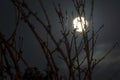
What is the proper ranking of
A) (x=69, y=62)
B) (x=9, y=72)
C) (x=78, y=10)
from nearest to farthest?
(x=9, y=72) → (x=69, y=62) → (x=78, y=10)

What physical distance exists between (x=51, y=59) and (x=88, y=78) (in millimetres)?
374

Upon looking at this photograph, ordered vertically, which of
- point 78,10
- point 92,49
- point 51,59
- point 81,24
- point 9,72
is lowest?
point 9,72

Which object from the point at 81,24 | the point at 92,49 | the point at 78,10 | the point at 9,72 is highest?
the point at 78,10

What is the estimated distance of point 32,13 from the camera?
2082mm

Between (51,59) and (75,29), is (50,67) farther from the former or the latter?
(75,29)

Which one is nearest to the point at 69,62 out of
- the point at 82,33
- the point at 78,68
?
the point at 78,68

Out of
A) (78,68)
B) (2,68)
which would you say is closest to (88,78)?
(78,68)

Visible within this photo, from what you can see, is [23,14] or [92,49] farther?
[92,49]

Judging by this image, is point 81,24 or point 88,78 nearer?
point 88,78

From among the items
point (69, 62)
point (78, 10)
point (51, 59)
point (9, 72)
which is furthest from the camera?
point (78, 10)

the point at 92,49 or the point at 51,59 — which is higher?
the point at 92,49

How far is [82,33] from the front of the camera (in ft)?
7.68

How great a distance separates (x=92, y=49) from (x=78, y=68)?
1.02ft

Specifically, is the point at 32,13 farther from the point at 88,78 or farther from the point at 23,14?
the point at 88,78
